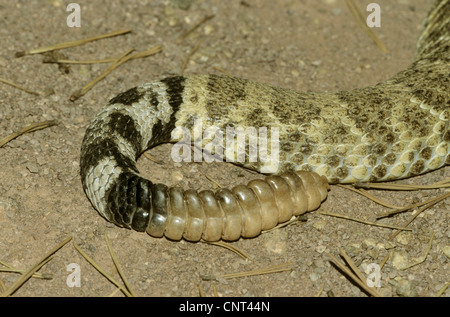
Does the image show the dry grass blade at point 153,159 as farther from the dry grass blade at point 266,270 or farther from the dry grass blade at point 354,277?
the dry grass blade at point 354,277

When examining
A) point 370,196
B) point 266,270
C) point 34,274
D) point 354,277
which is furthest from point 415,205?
point 34,274

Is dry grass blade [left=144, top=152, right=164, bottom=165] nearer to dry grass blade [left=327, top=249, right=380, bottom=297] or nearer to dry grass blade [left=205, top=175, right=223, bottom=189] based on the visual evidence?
dry grass blade [left=205, top=175, right=223, bottom=189]

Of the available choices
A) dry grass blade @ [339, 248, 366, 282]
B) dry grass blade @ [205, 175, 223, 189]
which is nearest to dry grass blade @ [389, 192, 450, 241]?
dry grass blade @ [339, 248, 366, 282]

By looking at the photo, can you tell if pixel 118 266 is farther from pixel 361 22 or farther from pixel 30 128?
pixel 361 22

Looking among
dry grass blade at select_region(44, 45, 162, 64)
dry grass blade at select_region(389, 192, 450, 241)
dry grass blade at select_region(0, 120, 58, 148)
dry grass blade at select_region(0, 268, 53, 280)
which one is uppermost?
dry grass blade at select_region(44, 45, 162, 64)

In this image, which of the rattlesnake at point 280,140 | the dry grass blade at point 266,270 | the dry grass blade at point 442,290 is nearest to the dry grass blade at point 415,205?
the rattlesnake at point 280,140
